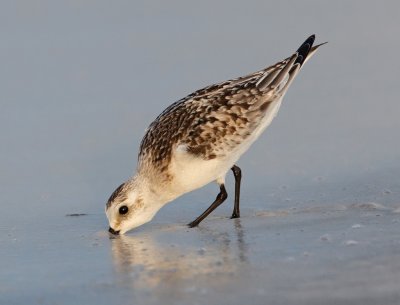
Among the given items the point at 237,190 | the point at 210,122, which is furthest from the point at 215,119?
the point at 237,190

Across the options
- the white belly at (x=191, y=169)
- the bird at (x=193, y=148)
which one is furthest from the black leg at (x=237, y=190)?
the white belly at (x=191, y=169)

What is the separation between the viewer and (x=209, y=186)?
32.5 feet

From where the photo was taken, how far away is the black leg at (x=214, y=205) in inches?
325

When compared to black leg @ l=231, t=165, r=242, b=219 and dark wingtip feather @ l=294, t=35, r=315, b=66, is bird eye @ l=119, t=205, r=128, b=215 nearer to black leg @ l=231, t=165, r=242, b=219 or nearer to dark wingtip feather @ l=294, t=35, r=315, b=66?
black leg @ l=231, t=165, r=242, b=219

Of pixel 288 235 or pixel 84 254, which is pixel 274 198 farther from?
pixel 84 254

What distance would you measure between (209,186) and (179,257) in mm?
3038

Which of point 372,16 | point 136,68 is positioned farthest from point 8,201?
point 372,16

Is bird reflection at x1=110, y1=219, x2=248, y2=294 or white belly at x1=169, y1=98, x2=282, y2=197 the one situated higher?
white belly at x1=169, y1=98, x2=282, y2=197

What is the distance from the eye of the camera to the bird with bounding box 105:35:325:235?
8430 millimetres

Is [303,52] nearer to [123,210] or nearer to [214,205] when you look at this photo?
[214,205]

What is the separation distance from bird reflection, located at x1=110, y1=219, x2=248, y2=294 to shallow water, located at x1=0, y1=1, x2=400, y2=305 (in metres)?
0.02

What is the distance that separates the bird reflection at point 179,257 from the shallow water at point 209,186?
0.08 feet

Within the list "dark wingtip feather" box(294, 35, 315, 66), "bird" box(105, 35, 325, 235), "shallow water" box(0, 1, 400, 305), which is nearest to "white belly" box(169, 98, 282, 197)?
"bird" box(105, 35, 325, 235)

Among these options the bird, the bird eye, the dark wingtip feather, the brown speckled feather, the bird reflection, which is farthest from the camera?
the dark wingtip feather
